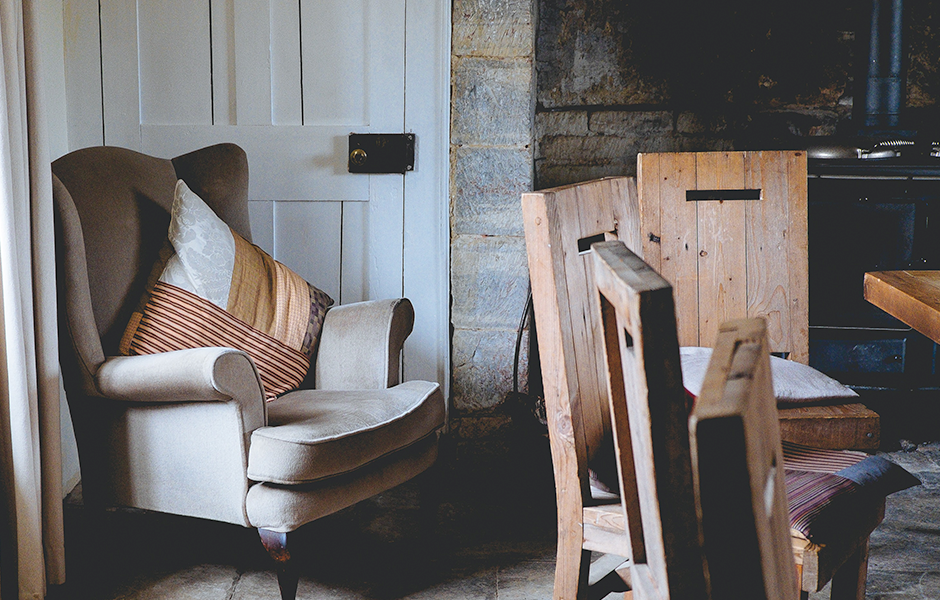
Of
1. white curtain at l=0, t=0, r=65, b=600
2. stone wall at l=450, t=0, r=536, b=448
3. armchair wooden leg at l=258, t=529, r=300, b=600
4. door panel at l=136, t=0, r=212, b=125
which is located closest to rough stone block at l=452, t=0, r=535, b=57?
stone wall at l=450, t=0, r=536, b=448

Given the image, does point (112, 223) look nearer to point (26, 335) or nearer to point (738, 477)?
point (26, 335)

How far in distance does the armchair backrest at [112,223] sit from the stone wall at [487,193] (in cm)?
70

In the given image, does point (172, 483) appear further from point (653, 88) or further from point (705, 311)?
point (653, 88)

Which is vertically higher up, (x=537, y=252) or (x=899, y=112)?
(x=899, y=112)

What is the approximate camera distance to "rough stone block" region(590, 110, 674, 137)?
325 cm

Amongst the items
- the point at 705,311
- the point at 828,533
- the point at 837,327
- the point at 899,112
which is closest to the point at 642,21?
the point at 899,112

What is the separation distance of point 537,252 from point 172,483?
3.75 feet

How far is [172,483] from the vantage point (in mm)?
1897

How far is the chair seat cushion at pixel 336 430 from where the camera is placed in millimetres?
1754

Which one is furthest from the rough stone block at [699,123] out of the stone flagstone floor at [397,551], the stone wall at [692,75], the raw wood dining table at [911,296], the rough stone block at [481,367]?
the raw wood dining table at [911,296]

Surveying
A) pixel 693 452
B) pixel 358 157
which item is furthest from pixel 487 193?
pixel 693 452

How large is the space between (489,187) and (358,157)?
1.51 feet

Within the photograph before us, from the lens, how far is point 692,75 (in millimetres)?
3213

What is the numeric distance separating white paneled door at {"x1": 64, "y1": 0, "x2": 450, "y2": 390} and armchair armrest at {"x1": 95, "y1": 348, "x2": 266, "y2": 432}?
1016mm
